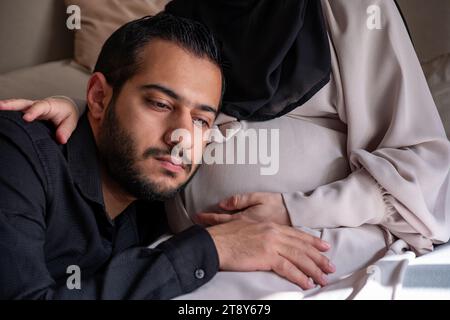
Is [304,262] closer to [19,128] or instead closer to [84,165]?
[84,165]

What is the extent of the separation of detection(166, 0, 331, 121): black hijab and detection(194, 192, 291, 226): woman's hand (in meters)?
0.19

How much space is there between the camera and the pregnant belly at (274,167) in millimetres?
1212

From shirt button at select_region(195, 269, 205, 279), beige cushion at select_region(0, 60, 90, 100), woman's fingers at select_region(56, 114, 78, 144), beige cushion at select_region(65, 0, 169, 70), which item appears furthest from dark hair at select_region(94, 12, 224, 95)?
beige cushion at select_region(65, 0, 169, 70)

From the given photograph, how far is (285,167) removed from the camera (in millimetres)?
1216

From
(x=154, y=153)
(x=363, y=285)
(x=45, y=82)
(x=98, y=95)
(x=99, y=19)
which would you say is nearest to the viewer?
(x=363, y=285)

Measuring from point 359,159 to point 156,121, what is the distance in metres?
0.41

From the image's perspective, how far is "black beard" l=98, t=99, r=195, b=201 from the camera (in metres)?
1.14

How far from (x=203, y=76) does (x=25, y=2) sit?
1192mm

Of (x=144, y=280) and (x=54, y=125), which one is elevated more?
(x=54, y=125)

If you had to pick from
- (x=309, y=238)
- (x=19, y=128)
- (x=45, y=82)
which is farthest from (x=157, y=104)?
(x=45, y=82)

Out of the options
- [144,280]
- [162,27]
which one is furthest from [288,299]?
[162,27]

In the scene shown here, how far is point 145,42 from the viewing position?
1216 mm

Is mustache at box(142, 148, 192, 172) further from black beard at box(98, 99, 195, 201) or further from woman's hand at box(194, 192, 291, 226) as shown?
woman's hand at box(194, 192, 291, 226)
